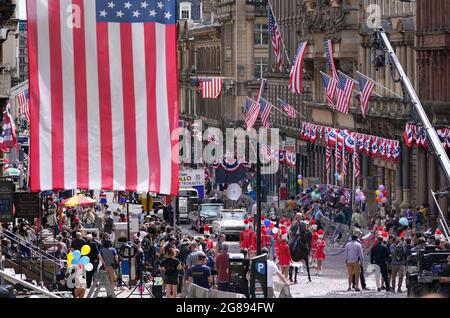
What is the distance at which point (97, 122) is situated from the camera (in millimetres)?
15656

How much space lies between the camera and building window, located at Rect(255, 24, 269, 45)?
382ft

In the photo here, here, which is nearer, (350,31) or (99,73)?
(99,73)

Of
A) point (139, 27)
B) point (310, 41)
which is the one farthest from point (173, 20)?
point (310, 41)

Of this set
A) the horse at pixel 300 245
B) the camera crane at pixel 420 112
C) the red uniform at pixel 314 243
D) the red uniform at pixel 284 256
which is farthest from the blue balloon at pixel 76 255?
the red uniform at pixel 314 243

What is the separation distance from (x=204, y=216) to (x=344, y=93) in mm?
6996

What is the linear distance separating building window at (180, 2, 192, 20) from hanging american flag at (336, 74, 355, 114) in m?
105

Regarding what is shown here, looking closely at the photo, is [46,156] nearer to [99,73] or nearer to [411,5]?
[99,73]

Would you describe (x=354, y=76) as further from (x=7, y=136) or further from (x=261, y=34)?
(x=261, y=34)

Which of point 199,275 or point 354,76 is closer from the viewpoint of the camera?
point 199,275

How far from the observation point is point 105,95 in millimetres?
15492

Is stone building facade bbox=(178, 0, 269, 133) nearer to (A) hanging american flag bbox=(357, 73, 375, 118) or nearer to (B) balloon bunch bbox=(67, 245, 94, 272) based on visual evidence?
(A) hanging american flag bbox=(357, 73, 375, 118)

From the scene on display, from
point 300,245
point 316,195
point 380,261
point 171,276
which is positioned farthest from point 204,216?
point 171,276

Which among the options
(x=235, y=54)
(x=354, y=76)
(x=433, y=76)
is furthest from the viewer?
(x=235, y=54)
